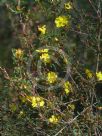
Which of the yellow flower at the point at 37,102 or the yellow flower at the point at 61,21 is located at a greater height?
the yellow flower at the point at 61,21

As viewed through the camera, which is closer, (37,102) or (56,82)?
(37,102)

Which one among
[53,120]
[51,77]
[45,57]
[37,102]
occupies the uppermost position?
[45,57]

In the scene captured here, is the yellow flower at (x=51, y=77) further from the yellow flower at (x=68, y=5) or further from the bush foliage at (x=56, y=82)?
the yellow flower at (x=68, y=5)

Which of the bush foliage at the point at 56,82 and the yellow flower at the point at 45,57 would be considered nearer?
the bush foliage at the point at 56,82

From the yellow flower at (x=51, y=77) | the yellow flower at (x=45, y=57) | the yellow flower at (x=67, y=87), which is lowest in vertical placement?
the yellow flower at (x=67, y=87)

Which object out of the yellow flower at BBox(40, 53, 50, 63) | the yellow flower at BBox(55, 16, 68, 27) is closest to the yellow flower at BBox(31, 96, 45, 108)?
the yellow flower at BBox(40, 53, 50, 63)

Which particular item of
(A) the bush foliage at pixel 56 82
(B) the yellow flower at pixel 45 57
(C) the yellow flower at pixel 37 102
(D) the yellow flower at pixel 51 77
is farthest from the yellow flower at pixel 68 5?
(C) the yellow flower at pixel 37 102

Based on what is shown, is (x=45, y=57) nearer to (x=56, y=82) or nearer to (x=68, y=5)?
(x=56, y=82)

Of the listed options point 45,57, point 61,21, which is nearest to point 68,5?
point 61,21

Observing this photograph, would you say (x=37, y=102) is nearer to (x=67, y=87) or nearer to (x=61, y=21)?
(x=67, y=87)

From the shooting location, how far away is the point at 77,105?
10.2 ft

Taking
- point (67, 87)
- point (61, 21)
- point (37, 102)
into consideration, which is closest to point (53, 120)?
point (37, 102)

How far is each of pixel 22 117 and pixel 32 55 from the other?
16.5 inches

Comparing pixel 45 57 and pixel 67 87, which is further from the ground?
pixel 45 57
